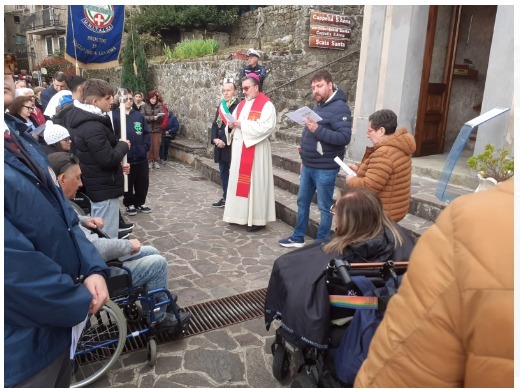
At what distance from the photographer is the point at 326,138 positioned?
4.54 m

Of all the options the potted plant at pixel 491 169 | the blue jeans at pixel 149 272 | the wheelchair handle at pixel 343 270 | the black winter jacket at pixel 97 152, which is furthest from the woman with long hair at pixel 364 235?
the black winter jacket at pixel 97 152

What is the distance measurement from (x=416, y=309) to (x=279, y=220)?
18.2ft

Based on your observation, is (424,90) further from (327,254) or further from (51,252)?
(51,252)

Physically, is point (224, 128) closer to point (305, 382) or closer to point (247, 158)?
point (247, 158)

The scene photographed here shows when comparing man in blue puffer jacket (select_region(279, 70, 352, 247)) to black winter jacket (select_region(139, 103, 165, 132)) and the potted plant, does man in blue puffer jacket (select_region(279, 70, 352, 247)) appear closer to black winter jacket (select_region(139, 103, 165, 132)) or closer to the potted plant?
the potted plant

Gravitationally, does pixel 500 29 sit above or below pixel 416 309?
above

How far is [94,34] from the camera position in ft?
21.9

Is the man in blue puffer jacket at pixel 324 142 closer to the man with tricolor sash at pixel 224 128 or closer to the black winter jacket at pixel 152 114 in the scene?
the man with tricolor sash at pixel 224 128

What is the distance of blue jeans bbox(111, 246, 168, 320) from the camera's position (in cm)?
299

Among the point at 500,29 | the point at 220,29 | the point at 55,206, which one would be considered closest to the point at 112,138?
the point at 55,206

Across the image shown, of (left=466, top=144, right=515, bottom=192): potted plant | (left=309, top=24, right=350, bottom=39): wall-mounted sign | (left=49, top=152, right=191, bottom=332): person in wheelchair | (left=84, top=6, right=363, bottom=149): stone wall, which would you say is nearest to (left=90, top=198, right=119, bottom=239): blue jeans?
(left=49, top=152, right=191, bottom=332): person in wheelchair

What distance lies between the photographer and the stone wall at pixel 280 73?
32.3 ft

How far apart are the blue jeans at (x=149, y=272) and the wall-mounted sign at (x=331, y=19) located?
28.5 ft
